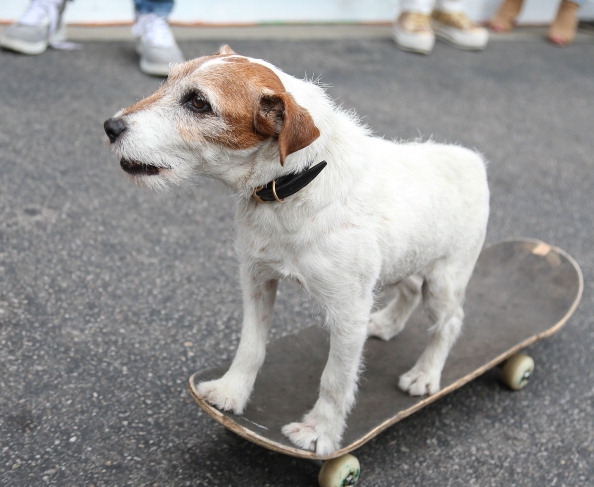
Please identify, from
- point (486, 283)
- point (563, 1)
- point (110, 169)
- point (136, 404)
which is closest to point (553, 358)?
point (486, 283)

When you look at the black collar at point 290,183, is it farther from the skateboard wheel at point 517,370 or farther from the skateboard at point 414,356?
the skateboard wheel at point 517,370

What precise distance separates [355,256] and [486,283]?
152 centimetres

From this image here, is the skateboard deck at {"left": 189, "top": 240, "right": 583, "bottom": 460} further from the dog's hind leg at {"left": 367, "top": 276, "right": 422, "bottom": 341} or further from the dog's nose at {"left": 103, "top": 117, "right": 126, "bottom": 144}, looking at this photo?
the dog's nose at {"left": 103, "top": 117, "right": 126, "bottom": 144}

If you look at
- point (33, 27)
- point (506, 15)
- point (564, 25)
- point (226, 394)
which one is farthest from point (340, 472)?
point (564, 25)

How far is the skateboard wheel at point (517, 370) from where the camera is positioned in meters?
3.26

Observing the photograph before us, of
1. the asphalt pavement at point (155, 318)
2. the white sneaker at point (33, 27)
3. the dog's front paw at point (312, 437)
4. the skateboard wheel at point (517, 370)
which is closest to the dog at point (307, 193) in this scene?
the dog's front paw at point (312, 437)

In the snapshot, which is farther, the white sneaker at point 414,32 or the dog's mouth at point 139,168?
the white sneaker at point 414,32

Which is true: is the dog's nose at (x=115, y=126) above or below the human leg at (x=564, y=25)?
above

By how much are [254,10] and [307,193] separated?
5.09 metres

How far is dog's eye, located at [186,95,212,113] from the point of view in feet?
7.16

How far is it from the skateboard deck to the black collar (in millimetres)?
771

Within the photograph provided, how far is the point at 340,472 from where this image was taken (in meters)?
2.54

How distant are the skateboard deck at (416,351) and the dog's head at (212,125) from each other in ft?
2.68

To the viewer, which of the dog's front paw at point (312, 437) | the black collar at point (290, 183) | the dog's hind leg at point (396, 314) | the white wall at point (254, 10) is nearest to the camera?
the black collar at point (290, 183)
